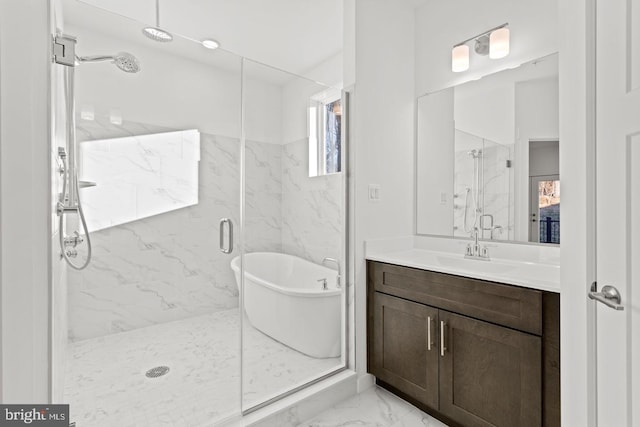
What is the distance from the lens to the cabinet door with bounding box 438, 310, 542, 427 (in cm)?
136

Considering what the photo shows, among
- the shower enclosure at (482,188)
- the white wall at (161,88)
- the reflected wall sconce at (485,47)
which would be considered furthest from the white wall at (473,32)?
the white wall at (161,88)

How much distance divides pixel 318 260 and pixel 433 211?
957 mm

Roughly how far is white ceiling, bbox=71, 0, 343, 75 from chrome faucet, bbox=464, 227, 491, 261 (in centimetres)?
196

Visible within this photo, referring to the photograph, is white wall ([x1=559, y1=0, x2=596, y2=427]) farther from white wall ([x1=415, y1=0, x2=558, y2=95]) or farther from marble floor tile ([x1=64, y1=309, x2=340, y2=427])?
marble floor tile ([x1=64, y1=309, x2=340, y2=427])

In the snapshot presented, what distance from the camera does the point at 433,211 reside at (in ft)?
7.83

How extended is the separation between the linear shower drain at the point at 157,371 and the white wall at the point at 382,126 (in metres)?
1.18

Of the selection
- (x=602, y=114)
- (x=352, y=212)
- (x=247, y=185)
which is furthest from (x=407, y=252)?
(x=602, y=114)

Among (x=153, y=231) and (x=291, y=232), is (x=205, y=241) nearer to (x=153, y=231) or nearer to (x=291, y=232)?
(x=153, y=231)

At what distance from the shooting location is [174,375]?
1805mm

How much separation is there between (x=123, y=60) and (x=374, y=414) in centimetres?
239

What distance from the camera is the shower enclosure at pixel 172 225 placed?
5.14ft

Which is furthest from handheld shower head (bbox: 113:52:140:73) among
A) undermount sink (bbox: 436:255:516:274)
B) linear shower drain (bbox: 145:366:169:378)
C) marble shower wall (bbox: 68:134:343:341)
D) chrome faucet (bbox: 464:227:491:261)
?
chrome faucet (bbox: 464:227:491:261)

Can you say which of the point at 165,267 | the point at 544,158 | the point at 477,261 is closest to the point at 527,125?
the point at 544,158

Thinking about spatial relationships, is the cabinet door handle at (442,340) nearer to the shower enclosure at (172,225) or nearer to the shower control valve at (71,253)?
the shower enclosure at (172,225)
